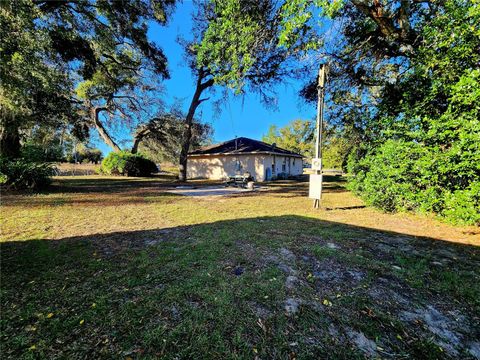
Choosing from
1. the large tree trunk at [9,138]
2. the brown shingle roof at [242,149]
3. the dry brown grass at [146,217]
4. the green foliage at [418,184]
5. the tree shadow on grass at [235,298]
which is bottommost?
the tree shadow on grass at [235,298]

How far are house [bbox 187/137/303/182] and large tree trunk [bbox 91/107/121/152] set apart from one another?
25.8 feet

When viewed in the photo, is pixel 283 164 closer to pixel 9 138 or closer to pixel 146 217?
pixel 146 217

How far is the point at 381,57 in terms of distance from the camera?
7.22 meters

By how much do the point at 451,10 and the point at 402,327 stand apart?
22.0ft

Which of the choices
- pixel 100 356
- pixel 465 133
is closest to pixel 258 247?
pixel 100 356

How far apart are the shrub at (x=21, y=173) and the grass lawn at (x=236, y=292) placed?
16.5 feet

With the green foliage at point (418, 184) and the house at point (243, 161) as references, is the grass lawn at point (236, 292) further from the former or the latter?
the house at point (243, 161)

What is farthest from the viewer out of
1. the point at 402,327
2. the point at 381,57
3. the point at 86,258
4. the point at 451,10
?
the point at 381,57

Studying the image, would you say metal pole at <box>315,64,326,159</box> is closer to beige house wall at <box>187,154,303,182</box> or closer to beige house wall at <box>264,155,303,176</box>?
beige house wall at <box>187,154,303,182</box>

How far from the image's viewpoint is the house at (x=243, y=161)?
1911cm

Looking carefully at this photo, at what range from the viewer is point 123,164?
65.0ft

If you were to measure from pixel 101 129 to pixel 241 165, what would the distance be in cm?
1436

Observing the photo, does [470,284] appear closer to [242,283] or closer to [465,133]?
[242,283]

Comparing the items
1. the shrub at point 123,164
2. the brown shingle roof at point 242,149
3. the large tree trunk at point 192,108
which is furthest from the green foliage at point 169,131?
the large tree trunk at point 192,108
